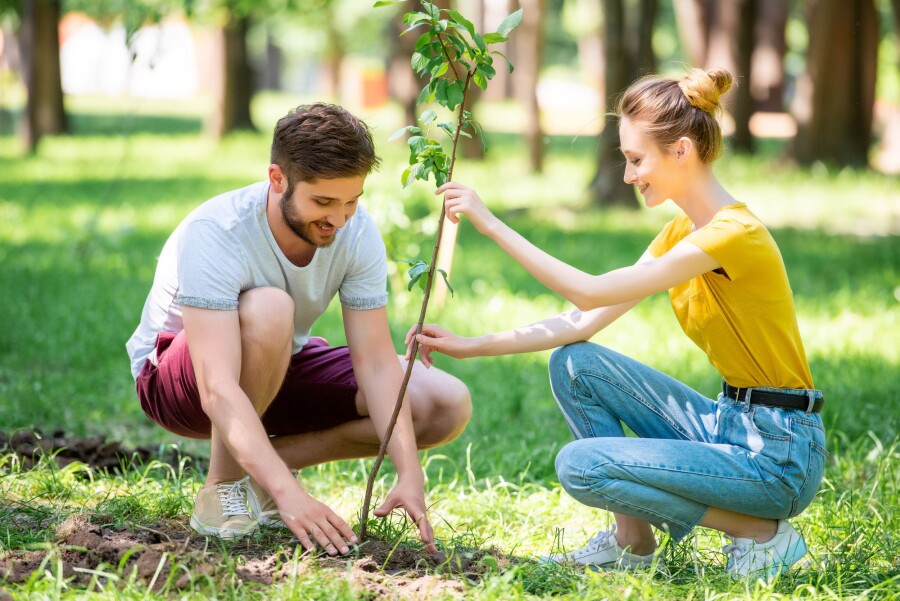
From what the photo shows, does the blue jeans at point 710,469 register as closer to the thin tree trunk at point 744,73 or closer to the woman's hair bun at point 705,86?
the woman's hair bun at point 705,86

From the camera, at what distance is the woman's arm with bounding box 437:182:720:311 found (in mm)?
2801

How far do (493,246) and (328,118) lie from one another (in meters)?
6.32

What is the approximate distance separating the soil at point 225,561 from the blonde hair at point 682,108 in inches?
49.5

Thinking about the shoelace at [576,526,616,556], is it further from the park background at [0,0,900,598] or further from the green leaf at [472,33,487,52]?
the green leaf at [472,33,487,52]

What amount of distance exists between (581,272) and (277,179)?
88 cm

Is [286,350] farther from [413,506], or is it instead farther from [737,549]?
[737,549]

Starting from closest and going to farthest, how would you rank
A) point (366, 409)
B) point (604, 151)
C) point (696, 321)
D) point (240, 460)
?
point (240, 460) < point (696, 321) < point (366, 409) < point (604, 151)

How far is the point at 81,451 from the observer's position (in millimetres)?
3938

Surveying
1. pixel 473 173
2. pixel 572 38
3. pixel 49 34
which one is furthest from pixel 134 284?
pixel 572 38

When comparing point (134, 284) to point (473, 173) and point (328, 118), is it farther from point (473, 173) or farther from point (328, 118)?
point (473, 173)

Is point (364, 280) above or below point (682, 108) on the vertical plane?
below

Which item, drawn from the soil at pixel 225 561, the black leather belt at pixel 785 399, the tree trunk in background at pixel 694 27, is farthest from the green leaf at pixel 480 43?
the tree trunk in background at pixel 694 27

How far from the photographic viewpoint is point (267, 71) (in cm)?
5281

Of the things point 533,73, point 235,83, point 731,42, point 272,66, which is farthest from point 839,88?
point 272,66
